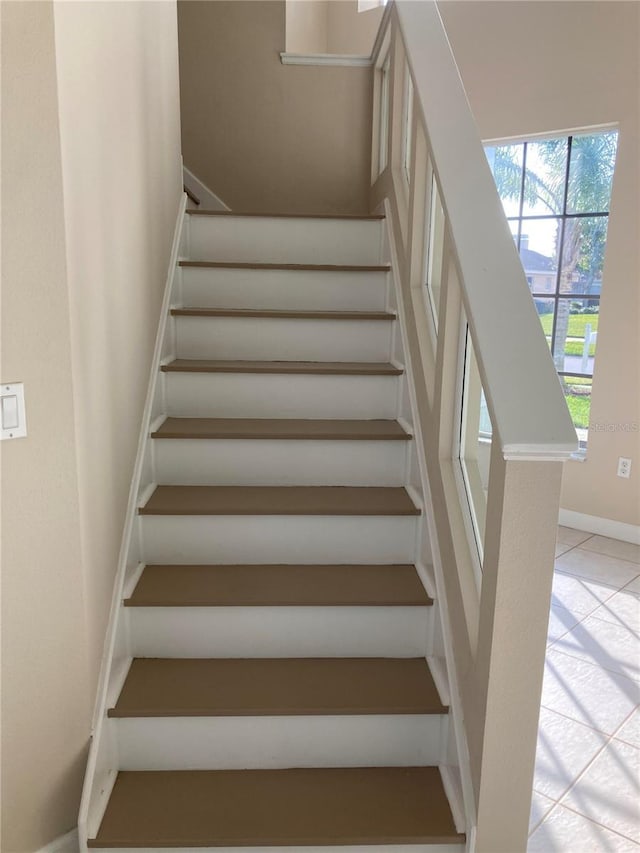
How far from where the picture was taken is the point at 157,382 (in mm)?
2451

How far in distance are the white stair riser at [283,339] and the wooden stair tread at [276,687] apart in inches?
47.9

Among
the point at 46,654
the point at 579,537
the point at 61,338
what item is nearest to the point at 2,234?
the point at 61,338

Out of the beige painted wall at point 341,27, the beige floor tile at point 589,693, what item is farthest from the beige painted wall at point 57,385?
the beige painted wall at point 341,27

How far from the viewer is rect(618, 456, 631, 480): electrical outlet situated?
390 cm

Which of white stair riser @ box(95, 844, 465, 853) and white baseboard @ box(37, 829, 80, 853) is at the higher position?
white stair riser @ box(95, 844, 465, 853)

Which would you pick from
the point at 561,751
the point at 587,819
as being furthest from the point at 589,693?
the point at 587,819

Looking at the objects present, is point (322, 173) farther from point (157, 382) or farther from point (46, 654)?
point (46, 654)

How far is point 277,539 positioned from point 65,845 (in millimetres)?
940

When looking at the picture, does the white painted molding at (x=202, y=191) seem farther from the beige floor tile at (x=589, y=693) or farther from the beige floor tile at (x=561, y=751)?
the beige floor tile at (x=561, y=751)

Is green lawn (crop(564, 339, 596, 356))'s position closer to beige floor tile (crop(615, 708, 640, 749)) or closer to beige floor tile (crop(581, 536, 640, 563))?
beige floor tile (crop(581, 536, 640, 563))

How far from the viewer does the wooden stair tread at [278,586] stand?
190 cm

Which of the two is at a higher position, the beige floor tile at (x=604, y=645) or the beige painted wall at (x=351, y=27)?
the beige painted wall at (x=351, y=27)

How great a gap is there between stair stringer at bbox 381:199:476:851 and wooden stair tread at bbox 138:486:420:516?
9 centimetres

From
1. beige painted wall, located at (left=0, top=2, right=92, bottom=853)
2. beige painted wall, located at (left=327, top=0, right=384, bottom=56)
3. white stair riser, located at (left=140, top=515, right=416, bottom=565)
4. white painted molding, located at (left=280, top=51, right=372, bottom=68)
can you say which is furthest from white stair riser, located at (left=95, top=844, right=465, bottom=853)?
beige painted wall, located at (left=327, top=0, right=384, bottom=56)
